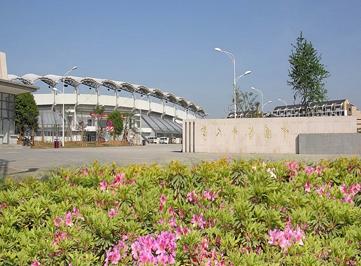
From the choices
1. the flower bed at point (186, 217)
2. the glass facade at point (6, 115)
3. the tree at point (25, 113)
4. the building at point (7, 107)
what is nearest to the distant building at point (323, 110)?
the flower bed at point (186, 217)

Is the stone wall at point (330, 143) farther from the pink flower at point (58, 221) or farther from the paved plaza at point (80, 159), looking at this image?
the pink flower at point (58, 221)

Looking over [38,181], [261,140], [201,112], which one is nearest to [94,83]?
[201,112]

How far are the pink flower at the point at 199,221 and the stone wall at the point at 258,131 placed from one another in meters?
25.6

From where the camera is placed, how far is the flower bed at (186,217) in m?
3.05

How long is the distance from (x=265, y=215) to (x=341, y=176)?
175 cm

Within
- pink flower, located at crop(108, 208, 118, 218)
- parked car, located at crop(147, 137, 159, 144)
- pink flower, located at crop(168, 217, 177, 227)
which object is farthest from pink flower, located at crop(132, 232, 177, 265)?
parked car, located at crop(147, 137, 159, 144)

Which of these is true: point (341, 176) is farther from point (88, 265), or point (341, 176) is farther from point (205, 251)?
point (88, 265)

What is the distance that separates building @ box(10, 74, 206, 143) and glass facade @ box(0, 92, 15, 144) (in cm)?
2222

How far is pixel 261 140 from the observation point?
95.8 feet

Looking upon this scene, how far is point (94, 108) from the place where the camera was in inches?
3772

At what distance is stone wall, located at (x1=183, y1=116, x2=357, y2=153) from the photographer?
2809 centimetres

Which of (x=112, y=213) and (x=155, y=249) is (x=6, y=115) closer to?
(x=112, y=213)

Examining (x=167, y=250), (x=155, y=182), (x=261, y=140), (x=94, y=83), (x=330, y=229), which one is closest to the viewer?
(x=167, y=250)

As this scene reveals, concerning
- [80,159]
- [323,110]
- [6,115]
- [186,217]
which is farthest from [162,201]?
[323,110]
